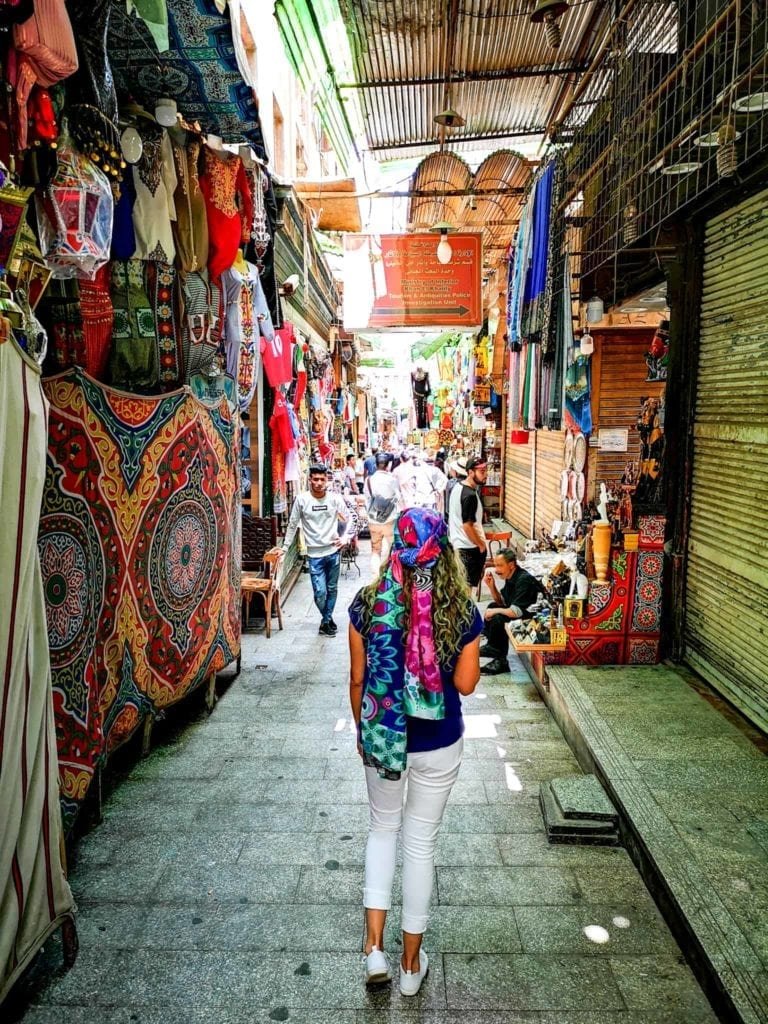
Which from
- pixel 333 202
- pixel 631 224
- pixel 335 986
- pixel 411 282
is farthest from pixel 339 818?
pixel 333 202

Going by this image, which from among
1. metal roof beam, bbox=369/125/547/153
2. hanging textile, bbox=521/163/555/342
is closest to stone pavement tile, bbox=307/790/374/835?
hanging textile, bbox=521/163/555/342

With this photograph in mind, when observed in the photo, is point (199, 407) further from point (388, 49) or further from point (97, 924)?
point (388, 49)

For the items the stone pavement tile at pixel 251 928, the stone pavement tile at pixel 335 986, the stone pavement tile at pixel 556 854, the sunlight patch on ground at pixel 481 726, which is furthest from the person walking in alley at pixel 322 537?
the stone pavement tile at pixel 335 986

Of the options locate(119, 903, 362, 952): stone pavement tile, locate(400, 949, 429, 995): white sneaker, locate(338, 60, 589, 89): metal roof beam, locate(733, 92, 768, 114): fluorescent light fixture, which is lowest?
locate(119, 903, 362, 952): stone pavement tile

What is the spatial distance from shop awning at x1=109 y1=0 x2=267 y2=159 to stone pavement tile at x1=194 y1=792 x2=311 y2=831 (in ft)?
13.9

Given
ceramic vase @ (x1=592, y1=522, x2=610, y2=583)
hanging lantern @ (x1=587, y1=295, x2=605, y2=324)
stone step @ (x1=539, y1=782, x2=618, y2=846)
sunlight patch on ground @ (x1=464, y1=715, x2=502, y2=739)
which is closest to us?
stone step @ (x1=539, y1=782, x2=618, y2=846)

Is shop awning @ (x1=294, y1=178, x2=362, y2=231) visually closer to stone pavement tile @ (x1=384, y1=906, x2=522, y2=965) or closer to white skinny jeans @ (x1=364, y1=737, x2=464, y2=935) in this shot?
white skinny jeans @ (x1=364, y1=737, x2=464, y2=935)

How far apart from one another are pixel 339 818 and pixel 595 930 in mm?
1553

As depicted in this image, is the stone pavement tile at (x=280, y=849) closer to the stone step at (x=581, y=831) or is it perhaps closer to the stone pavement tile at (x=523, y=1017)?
the stone pavement tile at (x=523, y=1017)

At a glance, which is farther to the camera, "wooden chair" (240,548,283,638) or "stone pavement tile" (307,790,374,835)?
"wooden chair" (240,548,283,638)

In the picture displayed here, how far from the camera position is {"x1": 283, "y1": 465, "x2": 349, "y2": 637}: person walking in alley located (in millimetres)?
7836

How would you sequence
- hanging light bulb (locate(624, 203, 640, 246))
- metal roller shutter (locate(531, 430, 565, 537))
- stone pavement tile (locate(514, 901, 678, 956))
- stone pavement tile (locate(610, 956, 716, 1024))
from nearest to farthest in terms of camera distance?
stone pavement tile (locate(610, 956, 716, 1024)), stone pavement tile (locate(514, 901, 678, 956)), hanging light bulb (locate(624, 203, 640, 246)), metal roller shutter (locate(531, 430, 565, 537))

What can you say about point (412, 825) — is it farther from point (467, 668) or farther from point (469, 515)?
point (469, 515)

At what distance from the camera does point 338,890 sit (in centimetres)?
345
